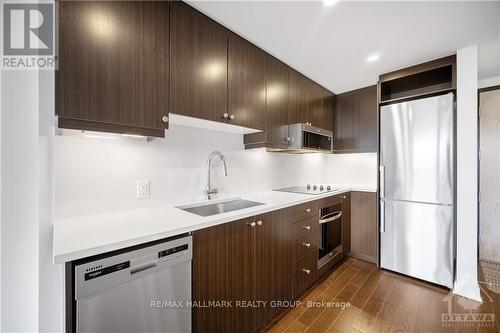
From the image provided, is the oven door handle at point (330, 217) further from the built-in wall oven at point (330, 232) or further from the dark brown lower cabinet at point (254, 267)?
the dark brown lower cabinet at point (254, 267)

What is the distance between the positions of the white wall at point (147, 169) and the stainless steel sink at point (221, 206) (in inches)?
3.8

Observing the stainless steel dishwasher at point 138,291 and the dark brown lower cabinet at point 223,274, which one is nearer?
the stainless steel dishwasher at point 138,291

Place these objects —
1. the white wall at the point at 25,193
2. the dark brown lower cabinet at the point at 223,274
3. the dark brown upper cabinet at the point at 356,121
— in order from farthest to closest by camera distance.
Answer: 1. the dark brown upper cabinet at the point at 356,121
2. the dark brown lower cabinet at the point at 223,274
3. the white wall at the point at 25,193

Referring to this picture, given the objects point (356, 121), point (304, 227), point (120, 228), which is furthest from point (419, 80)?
point (120, 228)

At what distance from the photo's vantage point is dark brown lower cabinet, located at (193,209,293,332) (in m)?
1.14

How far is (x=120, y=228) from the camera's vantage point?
1.00 meters

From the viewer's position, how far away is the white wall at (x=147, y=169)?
1167 millimetres

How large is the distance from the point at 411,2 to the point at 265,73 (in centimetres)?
110

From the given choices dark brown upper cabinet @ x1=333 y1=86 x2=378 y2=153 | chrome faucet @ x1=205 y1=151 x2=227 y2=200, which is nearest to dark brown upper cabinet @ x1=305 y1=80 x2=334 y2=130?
dark brown upper cabinet @ x1=333 y1=86 x2=378 y2=153

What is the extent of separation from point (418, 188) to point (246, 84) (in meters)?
2.08

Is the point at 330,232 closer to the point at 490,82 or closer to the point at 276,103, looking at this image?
the point at 276,103

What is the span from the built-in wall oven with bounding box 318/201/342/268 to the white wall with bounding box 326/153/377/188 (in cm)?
90

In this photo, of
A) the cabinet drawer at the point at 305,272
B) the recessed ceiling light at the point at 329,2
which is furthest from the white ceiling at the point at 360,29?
the cabinet drawer at the point at 305,272

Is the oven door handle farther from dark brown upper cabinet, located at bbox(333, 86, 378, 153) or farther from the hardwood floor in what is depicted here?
dark brown upper cabinet, located at bbox(333, 86, 378, 153)
